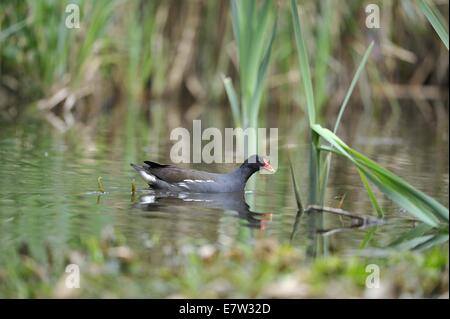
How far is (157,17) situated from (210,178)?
26.4 feet

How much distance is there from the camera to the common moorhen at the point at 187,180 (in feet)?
23.3

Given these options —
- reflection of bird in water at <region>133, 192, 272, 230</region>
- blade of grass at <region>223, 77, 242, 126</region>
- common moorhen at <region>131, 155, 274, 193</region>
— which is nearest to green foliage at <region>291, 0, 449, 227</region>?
reflection of bird in water at <region>133, 192, 272, 230</region>

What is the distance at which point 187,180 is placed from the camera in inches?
280

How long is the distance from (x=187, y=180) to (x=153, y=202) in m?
0.69

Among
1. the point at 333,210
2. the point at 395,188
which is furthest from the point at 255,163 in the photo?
the point at 395,188

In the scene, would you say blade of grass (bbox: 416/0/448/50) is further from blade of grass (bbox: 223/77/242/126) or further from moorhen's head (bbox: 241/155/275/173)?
blade of grass (bbox: 223/77/242/126)

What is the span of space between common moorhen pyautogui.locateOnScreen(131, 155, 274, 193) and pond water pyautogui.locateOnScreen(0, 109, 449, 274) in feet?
0.45

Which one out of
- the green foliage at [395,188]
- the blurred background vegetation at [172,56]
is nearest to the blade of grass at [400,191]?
the green foliage at [395,188]

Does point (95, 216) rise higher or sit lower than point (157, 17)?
lower

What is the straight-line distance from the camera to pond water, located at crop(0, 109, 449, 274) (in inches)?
202
